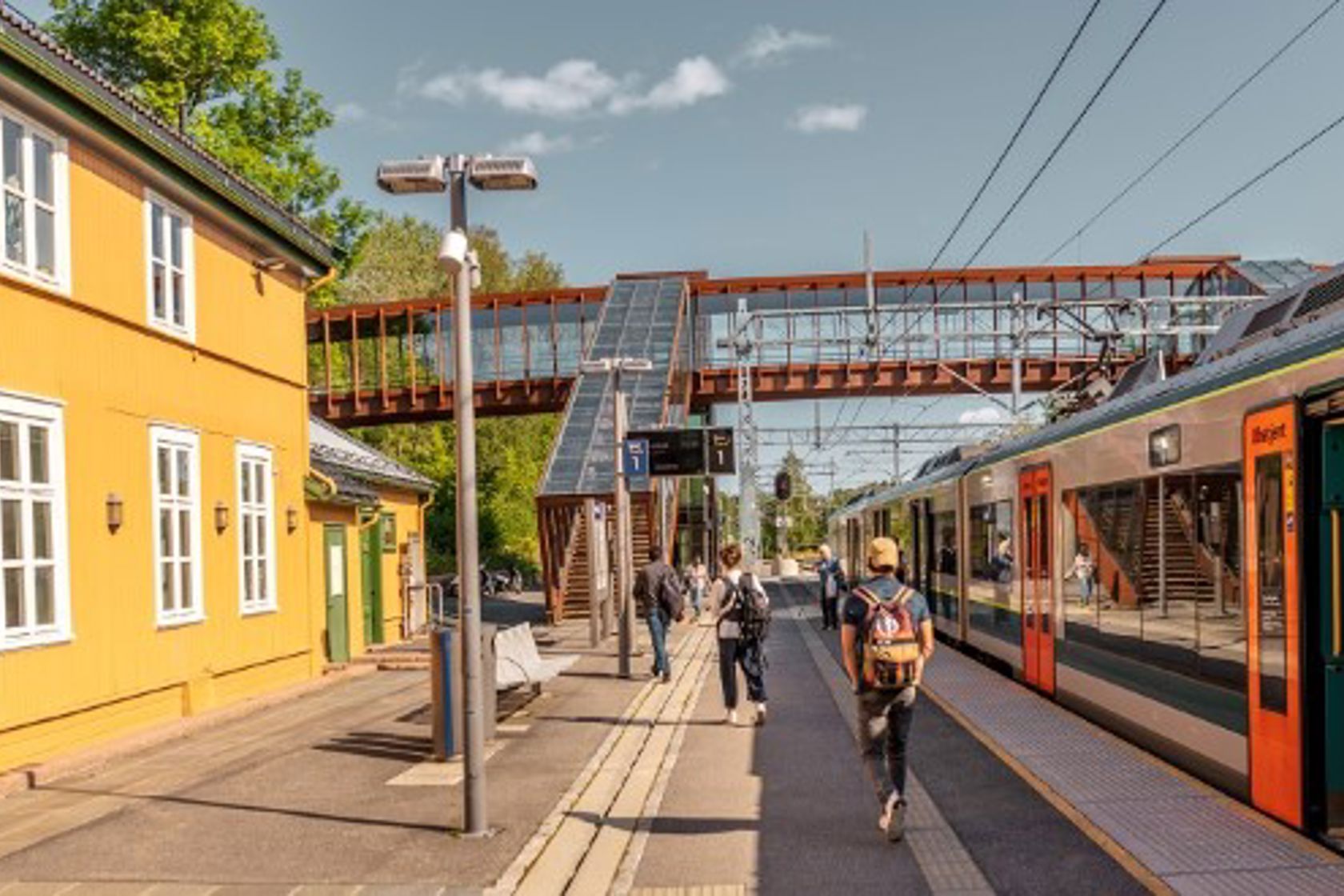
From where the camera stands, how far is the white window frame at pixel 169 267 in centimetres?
1305

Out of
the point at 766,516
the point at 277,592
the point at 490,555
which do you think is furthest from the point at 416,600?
the point at 766,516

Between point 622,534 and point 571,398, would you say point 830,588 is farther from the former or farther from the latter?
point 571,398

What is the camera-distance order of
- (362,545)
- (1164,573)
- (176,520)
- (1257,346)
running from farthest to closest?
(362,545)
(176,520)
(1164,573)
(1257,346)

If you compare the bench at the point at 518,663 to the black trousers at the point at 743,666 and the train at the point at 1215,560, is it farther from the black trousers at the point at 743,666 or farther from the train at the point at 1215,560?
the train at the point at 1215,560

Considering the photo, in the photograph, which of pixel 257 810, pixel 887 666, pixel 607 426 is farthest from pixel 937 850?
pixel 607 426

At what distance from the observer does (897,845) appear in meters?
7.24

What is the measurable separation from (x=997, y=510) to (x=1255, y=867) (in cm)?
940

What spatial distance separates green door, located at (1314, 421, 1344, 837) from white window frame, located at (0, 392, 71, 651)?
30.0 ft

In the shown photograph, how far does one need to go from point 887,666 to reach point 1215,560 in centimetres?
240

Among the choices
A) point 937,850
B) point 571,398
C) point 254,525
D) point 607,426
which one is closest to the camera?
point 937,850

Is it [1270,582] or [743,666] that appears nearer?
[1270,582]

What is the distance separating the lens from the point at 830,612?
24.9 meters

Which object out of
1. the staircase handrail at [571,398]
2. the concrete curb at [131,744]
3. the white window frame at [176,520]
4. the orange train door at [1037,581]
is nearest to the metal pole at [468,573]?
the concrete curb at [131,744]

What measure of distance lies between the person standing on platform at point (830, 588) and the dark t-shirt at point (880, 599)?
15920mm
